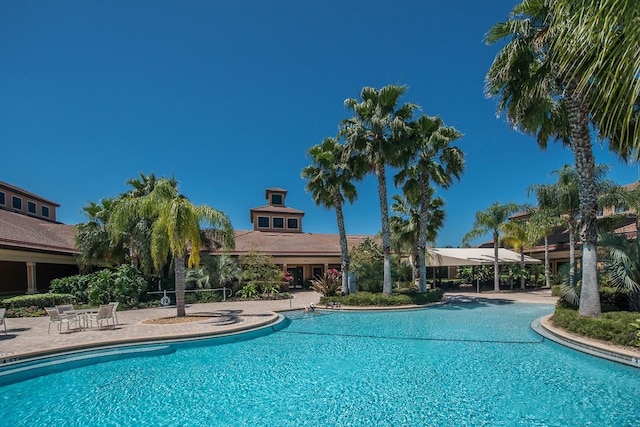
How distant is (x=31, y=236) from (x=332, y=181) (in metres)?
19.5

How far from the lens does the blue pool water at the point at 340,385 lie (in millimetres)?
6191

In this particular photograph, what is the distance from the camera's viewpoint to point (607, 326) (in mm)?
9375

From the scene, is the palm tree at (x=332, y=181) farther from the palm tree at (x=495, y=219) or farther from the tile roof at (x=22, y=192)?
the tile roof at (x=22, y=192)

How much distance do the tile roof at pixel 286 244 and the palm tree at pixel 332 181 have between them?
335 inches

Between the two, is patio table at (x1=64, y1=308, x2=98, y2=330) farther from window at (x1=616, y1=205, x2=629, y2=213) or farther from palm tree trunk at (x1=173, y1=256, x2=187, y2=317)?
window at (x1=616, y1=205, x2=629, y2=213)

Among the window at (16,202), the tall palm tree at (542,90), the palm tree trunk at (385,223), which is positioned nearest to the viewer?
the tall palm tree at (542,90)

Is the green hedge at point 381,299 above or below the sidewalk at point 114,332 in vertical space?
below

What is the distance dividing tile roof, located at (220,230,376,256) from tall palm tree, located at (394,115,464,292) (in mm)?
11346

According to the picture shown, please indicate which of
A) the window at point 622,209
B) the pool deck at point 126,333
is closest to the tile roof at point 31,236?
the pool deck at point 126,333

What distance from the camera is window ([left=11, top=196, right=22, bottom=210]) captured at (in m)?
28.3

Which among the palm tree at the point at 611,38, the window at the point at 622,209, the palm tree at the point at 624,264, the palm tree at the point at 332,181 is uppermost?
the palm tree at the point at 332,181

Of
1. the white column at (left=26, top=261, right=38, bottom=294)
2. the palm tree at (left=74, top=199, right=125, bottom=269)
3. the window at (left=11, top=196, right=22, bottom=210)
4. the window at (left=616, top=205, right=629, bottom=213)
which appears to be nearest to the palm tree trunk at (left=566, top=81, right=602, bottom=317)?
the window at (left=616, top=205, right=629, bottom=213)

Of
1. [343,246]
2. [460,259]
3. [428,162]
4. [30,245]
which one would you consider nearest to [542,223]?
[460,259]

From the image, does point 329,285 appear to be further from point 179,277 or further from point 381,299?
point 179,277
